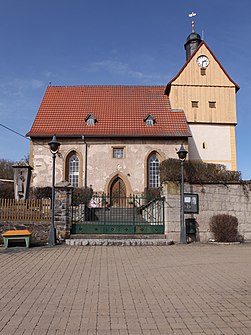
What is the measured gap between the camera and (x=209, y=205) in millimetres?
14195

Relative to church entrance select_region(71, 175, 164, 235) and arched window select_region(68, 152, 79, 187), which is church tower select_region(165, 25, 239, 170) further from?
church entrance select_region(71, 175, 164, 235)

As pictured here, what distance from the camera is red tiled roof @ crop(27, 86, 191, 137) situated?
94.3 feet

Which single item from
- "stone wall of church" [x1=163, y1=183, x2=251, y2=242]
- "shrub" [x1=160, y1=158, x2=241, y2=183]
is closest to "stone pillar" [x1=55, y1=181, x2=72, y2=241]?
"stone wall of church" [x1=163, y1=183, x2=251, y2=242]

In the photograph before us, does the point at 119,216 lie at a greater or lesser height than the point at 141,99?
lesser

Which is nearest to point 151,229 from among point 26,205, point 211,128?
point 26,205

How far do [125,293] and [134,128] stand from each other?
933 inches

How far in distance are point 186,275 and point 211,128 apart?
80.6 ft

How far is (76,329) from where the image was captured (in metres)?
4.31

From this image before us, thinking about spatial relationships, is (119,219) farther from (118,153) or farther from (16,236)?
(118,153)

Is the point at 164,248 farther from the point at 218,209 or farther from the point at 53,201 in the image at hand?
the point at 53,201

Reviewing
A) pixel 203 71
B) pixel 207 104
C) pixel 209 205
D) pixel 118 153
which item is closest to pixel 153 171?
pixel 118 153

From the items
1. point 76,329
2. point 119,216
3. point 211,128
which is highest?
point 211,128

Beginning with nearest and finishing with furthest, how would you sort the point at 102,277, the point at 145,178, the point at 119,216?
1. the point at 102,277
2. the point at 119,216
3. the point at 145,178

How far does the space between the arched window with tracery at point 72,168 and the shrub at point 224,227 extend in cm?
1683
